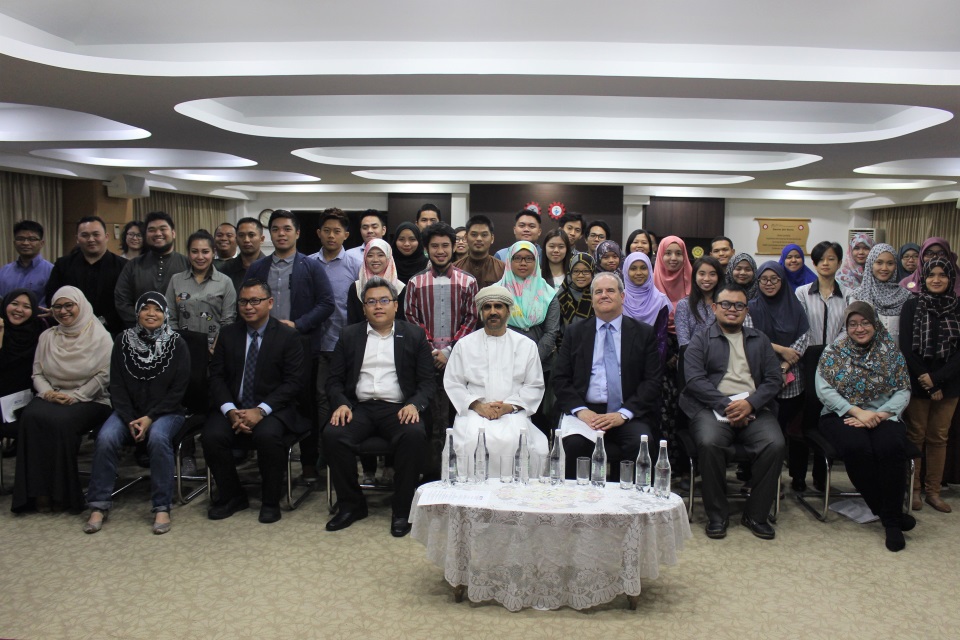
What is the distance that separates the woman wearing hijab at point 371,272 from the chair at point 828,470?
2.80 metres

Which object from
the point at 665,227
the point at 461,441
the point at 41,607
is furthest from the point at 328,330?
the point at 665,227

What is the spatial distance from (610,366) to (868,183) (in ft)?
26.7

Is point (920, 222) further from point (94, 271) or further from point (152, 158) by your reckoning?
point (94, 271)

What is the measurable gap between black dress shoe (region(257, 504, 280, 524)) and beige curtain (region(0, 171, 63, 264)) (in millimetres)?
6671

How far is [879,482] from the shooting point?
4.09 metres

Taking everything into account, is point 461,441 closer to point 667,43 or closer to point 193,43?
point 667,43

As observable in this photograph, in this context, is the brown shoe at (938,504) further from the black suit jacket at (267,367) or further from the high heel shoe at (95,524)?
the high heel shoe at (95,524)

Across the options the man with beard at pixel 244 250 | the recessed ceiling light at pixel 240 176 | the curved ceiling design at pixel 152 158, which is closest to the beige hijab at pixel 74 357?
the man with beard at pixel 244 250

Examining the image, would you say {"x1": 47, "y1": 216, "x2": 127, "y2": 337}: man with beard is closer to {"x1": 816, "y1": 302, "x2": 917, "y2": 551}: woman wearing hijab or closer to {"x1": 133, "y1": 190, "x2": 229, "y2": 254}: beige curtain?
{"x1": 816, "y1": 302, "x2": 917, "y2": 551}: woman wearing hijab

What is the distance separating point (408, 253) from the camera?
17.0 feet

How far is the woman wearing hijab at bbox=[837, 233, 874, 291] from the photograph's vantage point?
250 inches

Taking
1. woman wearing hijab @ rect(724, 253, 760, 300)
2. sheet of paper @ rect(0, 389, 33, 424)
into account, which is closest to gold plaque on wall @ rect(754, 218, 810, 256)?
woman wearing hijab @ rect(724, 253, 760, 300)

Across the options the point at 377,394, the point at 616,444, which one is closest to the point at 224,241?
the point at 377,394

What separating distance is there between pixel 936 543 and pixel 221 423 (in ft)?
13.8
